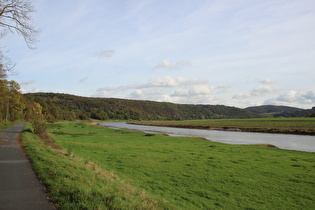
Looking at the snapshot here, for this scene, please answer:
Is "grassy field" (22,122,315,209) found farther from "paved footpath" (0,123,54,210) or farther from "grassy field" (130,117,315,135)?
"grassy field" (130,117,315,135)

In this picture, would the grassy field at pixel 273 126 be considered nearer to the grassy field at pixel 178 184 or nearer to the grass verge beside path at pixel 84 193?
the grassy field at pixel 178 184

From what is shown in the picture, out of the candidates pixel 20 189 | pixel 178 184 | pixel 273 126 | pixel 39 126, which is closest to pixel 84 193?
pixel 20 189

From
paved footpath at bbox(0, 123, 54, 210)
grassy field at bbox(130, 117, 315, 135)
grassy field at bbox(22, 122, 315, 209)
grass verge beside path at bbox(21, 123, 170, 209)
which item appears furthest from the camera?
grassy field at bbox(130, 117, 315, 135)

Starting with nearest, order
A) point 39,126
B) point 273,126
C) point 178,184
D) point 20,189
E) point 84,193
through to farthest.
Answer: point 84,193 < point 20,189 < point 178,184 < point 39,126 < point 273,126

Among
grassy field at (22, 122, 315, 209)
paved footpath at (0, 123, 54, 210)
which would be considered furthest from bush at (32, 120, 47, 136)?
paved footpath at (0, 123, 54, 210)

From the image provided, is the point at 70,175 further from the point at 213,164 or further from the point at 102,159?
the point at 213,164

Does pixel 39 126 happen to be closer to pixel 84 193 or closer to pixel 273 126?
pixel 84 193

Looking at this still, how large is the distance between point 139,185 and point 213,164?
23.5 feet

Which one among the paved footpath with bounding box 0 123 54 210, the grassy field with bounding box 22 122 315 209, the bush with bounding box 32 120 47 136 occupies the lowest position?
the grassy field with bounding box 22 122 315 209

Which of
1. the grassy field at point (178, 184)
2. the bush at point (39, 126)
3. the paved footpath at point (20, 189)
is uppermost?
the bush at point (39, 126)

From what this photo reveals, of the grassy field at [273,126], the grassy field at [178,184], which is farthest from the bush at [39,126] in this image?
the grassy field at [273,126]

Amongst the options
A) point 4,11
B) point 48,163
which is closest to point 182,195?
point 48,163

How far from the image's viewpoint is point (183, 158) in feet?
63.5

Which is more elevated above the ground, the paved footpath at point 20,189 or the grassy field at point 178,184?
the paved footpath at point 20,189
